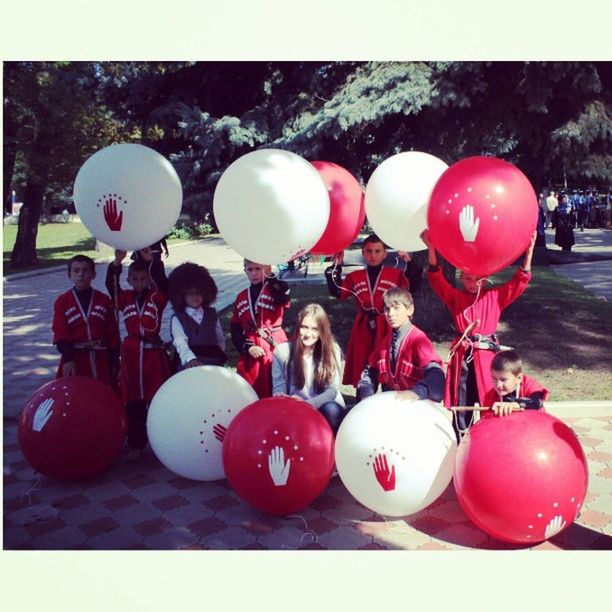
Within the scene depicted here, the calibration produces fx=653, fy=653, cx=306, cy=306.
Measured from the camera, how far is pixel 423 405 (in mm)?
3668

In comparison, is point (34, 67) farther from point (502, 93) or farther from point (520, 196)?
point (520, 196)

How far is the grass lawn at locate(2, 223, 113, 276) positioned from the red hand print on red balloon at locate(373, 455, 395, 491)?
15319mm

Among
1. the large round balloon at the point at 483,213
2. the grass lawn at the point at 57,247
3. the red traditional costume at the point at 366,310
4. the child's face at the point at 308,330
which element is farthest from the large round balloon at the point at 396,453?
the grass lawn at the point at 57,247

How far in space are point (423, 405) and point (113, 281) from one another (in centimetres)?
256

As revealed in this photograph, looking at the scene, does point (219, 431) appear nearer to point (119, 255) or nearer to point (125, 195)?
point (119, 255)

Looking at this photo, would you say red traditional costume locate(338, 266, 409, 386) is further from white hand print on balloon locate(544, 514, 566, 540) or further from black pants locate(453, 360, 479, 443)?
white hand print on balloon locate(544, 514, 566, 540)

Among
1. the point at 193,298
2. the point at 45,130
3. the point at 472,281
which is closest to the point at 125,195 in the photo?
the point at 193,298

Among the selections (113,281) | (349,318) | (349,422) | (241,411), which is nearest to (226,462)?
(241,411)

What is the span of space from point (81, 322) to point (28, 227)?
1733 cm

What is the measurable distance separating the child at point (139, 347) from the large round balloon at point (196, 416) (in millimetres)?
632

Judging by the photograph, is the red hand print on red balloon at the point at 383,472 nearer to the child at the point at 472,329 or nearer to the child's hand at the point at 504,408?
the child's hand at the point at 504,408

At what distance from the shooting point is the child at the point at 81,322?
4711 mm

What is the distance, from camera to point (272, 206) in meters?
4.03

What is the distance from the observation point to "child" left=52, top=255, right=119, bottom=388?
4711 mm
